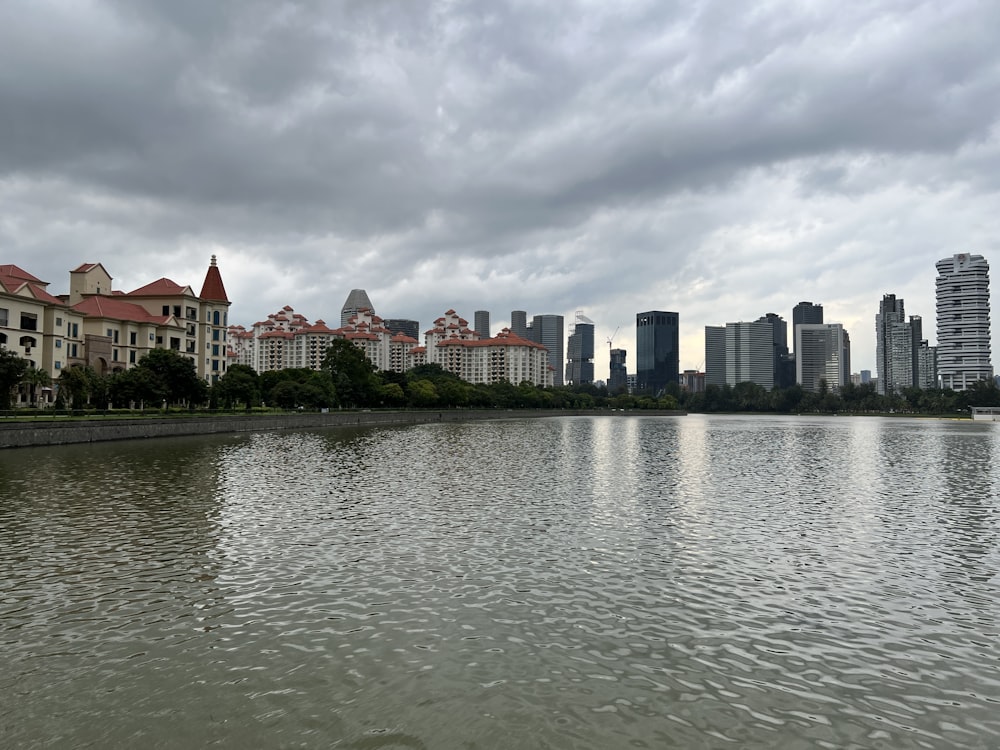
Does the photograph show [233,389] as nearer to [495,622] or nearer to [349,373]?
[349,373]

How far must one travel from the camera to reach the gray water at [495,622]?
700 cm

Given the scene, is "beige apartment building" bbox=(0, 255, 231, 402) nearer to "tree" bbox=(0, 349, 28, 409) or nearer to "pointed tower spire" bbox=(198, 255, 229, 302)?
"pointed tower spire" bbox=(198, 255, 229, 302)

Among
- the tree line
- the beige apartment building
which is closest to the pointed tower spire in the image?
the beige apartment building

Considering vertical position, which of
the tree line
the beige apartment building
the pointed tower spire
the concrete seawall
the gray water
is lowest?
the gray water

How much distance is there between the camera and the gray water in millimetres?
7004

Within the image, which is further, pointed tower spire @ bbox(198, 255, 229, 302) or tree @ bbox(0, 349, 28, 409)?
pointed tower spire @ bbox(198, 255, 229, 302)

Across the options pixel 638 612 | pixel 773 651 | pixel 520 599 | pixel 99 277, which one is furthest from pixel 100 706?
pixel 99 277

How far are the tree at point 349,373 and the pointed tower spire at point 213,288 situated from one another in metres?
18.4

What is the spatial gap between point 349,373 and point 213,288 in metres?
24.5

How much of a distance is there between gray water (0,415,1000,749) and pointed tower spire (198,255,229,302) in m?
82.1

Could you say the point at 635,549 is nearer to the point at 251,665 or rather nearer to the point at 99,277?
the point at 251,665

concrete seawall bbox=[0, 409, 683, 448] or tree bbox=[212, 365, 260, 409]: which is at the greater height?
tree bbox=[212, 365, 260, 409]

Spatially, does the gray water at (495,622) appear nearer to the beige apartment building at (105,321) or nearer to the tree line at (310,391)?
the tree line at (310,391)

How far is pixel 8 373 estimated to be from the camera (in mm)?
49312
